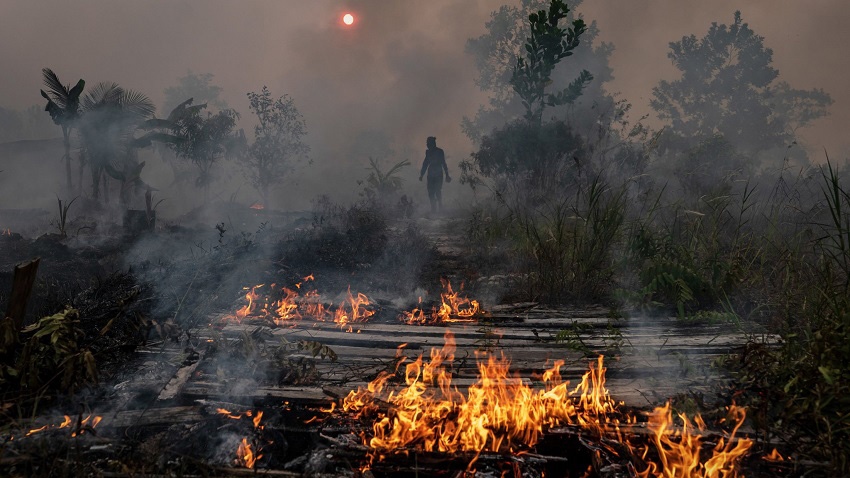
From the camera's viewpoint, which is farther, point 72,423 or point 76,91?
point 76,91

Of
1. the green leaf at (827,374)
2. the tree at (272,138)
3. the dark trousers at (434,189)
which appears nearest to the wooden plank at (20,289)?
the green leaf at (827,374)

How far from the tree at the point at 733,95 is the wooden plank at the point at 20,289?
25.3 meters

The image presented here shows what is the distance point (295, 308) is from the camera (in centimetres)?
566

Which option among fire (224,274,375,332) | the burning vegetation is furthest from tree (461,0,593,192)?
fire (224,274,375,332)

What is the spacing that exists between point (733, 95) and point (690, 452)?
2846 cm

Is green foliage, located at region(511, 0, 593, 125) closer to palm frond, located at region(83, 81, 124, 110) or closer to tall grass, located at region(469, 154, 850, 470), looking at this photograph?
tall grass, located at region(469, 154, 850, 470)

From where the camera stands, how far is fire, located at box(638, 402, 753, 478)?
258 centimetres

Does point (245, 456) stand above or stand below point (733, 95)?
below

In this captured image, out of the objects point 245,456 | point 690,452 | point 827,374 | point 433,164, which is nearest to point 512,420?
point 690,452

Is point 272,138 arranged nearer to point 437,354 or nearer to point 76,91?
point 76,91

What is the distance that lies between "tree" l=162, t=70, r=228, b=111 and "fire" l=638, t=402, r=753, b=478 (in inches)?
1530

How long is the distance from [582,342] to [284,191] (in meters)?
27.0

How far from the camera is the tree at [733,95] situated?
24.5 meters

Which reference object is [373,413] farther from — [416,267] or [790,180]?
[790,180]
